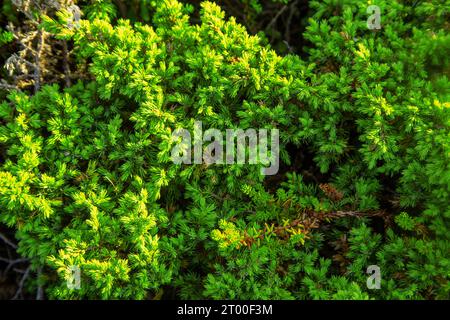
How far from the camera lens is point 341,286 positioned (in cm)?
259

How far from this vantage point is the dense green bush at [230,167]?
2605 mm

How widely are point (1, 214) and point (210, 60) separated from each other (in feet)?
5.20

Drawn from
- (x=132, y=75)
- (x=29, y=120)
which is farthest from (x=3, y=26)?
(x=132, y=75)

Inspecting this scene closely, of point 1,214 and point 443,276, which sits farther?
point 1,214

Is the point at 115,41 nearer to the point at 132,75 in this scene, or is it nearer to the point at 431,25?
the point at 132,75

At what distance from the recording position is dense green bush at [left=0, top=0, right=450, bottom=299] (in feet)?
8.55

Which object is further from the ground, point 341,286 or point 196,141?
point 196,141

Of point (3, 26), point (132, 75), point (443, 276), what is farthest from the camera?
point (3, 26)

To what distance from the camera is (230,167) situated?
275 centimetres

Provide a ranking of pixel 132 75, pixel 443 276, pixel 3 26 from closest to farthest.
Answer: pixel 443 276 → pixel 132 75 → pixel 3 26

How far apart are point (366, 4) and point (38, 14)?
7.09 feet
